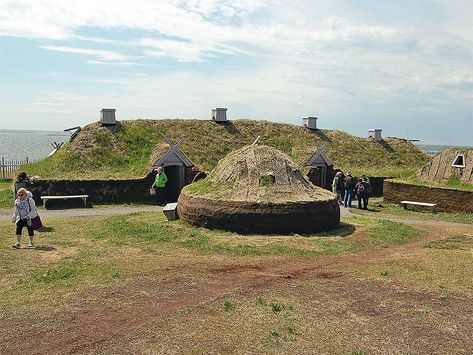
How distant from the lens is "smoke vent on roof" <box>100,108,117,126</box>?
2944 cm

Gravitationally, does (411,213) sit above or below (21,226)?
below

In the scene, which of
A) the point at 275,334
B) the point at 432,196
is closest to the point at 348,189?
the point at 432,196

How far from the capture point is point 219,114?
113 ft

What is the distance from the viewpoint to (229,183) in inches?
690

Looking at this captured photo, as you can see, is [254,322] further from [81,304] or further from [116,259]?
[116,259]

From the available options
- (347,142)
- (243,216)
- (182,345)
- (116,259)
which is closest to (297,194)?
(243,216)

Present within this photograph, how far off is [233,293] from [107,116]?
2175cm

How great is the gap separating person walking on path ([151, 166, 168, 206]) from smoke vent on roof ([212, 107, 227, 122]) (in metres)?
10.2

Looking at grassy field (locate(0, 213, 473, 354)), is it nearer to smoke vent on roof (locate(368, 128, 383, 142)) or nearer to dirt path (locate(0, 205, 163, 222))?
dirt path (locate(0, 205, 163, 222))

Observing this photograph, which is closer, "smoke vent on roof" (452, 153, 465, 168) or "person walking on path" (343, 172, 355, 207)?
"person walking on path" (343, 172, 355, 207)

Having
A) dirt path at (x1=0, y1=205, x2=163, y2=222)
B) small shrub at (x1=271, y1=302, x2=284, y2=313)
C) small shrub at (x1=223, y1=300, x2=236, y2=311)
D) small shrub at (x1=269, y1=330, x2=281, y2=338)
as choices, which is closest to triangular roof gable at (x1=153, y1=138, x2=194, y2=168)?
dirt path at (x1=0, y1=205, x2=163, y2=222)

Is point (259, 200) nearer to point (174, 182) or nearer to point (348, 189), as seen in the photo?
point (348, 189)

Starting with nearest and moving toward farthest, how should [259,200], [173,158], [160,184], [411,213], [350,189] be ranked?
[259,200] → [411,213] → [160,184] → [350,189] → [173,158]

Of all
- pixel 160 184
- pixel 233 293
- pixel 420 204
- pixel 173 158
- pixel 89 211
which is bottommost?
pixel 89 211
